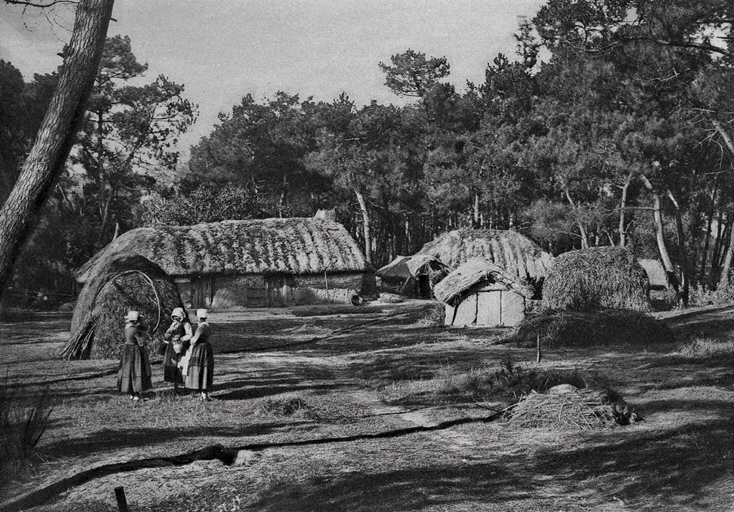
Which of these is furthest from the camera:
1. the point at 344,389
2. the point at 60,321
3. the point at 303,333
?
the point at 60,321

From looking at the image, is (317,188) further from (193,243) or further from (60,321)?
(60,321)

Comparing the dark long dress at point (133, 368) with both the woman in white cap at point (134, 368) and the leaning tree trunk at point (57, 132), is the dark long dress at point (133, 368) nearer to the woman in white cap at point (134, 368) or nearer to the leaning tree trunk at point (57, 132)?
the woman in white cap at point (134, 368)

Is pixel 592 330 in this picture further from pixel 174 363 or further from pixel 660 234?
pixel 660 234

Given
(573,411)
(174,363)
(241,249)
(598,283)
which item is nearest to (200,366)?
(174,363)

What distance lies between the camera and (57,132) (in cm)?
784

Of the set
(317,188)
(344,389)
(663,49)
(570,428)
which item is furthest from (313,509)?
(317,188)

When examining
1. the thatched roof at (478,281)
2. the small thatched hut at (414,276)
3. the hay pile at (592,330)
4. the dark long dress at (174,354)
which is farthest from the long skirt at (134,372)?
the small thatched hut at (414,276)

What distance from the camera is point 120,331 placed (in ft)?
57.5

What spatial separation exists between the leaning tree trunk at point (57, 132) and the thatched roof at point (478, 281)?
17.0 metres

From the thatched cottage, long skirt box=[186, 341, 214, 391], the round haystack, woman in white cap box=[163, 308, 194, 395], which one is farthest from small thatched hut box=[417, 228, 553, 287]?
long skirt box=[186, 341, 214, 391]

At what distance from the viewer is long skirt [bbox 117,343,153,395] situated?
Result: 12070mm

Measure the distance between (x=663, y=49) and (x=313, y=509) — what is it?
61.1ft

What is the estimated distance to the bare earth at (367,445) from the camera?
715 centimetres

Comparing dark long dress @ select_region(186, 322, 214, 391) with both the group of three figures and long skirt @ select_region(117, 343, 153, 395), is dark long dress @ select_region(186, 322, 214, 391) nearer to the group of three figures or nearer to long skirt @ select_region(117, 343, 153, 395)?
the group of three figures
